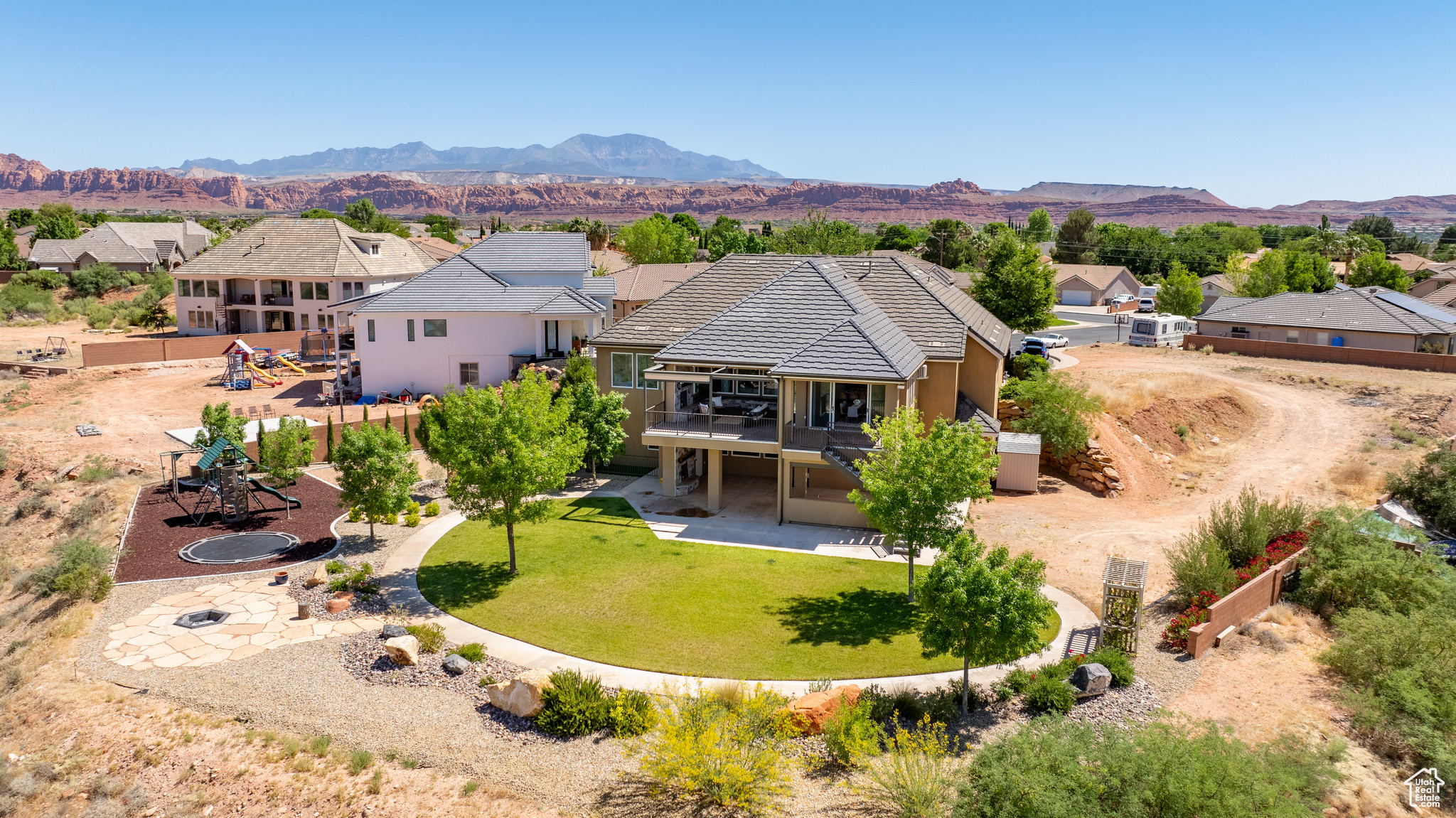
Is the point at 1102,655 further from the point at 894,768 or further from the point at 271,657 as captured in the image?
the point at 271,657

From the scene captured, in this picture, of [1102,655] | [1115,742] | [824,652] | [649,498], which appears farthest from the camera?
Result: [649,498]

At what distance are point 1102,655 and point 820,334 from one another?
13.9m

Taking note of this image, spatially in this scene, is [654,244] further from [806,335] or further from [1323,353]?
[806,335]

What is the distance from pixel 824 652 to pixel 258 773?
11.1 metres

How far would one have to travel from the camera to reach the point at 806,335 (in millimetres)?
28359

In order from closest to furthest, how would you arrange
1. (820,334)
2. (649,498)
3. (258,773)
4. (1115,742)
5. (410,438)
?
(1115,742) < (258,773) < (820,334) < (649,498) < (410,438)

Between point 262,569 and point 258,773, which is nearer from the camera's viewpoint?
point 258,773

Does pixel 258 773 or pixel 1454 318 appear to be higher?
pixel 1454 318

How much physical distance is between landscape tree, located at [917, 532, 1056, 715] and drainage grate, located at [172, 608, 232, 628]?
52.5 ft

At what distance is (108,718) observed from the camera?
1584 centimetres

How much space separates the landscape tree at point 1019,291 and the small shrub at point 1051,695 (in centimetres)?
4228

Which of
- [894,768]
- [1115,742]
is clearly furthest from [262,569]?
[1115,742]

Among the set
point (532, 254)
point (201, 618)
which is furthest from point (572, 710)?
point (532, 254)

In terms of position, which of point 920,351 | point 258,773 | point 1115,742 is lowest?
point 258,773
